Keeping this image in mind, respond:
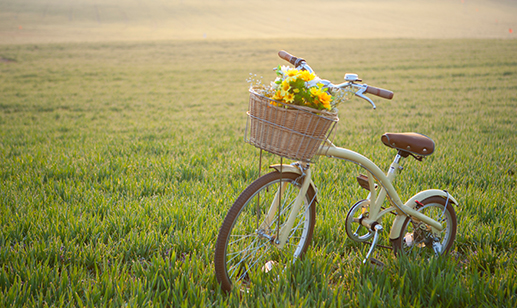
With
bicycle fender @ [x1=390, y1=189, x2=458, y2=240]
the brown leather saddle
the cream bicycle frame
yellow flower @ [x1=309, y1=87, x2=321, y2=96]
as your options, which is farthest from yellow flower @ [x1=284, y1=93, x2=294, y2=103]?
bicycle fender @ [x1=390, y1=189, x2=458, y2=240]

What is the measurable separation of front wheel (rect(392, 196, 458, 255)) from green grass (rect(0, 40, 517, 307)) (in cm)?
15

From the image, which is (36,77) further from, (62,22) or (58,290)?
(62,22)

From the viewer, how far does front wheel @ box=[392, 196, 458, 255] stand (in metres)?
3.01

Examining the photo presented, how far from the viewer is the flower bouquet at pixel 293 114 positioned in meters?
2.11

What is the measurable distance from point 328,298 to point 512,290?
136 cm

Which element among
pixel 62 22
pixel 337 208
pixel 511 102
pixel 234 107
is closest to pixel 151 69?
pixel 234 107

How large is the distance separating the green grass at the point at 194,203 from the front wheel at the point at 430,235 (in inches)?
6.0

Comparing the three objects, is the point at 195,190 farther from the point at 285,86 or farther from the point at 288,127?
the point at 285,86

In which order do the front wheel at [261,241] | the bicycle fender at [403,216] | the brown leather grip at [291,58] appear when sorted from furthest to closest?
the bicycle fender at [403,216] < the brown leather grip at [291,58] < the front wheel at [261,241]

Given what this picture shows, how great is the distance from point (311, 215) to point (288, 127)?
38.4 inches

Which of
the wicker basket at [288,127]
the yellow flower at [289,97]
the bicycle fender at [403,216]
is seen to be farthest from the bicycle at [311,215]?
the yellow flower at [289,97]

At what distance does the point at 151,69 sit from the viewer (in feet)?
70.6

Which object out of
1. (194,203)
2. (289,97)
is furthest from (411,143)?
(194,203)

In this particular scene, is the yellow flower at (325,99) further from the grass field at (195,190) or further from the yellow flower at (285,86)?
the grass field at (195,190)
